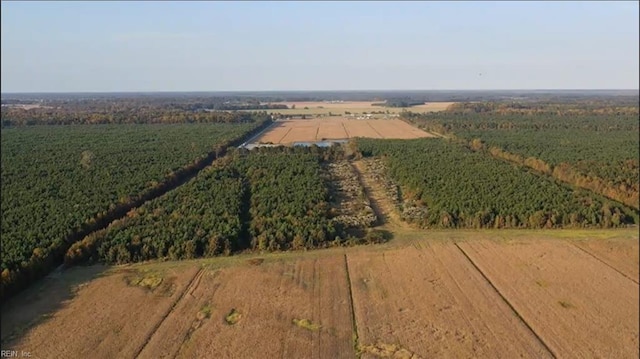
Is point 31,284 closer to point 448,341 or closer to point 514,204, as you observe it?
point 448,341

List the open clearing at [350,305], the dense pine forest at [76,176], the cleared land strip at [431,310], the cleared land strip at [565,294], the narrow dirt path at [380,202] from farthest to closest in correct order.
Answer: the narrow dirt path at [380,202], the dense pine forest at [76,176], the open clearing at [350,305], the cleared land strip at [431,310], the cleared land strip at [565,294]

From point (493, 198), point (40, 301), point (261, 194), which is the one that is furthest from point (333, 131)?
point (40, 301)

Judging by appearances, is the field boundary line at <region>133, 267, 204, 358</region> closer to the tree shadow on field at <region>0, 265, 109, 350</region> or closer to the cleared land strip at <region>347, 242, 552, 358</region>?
the tree shadow on field at <region>0, 265, 109, 350</region>

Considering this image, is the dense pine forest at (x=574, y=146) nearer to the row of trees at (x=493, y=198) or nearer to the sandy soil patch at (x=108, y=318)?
the row of trees at (x=493, y=198)

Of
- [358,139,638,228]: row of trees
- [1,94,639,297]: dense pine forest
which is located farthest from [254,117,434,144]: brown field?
[358,139,638,228]: row of trees

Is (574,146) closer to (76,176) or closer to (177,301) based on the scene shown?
(177,301)

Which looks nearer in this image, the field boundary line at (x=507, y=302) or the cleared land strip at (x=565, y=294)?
the cleared land strip at (x=565, y=294)

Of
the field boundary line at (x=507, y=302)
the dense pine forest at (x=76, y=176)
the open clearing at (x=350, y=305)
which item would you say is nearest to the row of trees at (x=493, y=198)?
the open clearing at (x=350, y=305)
